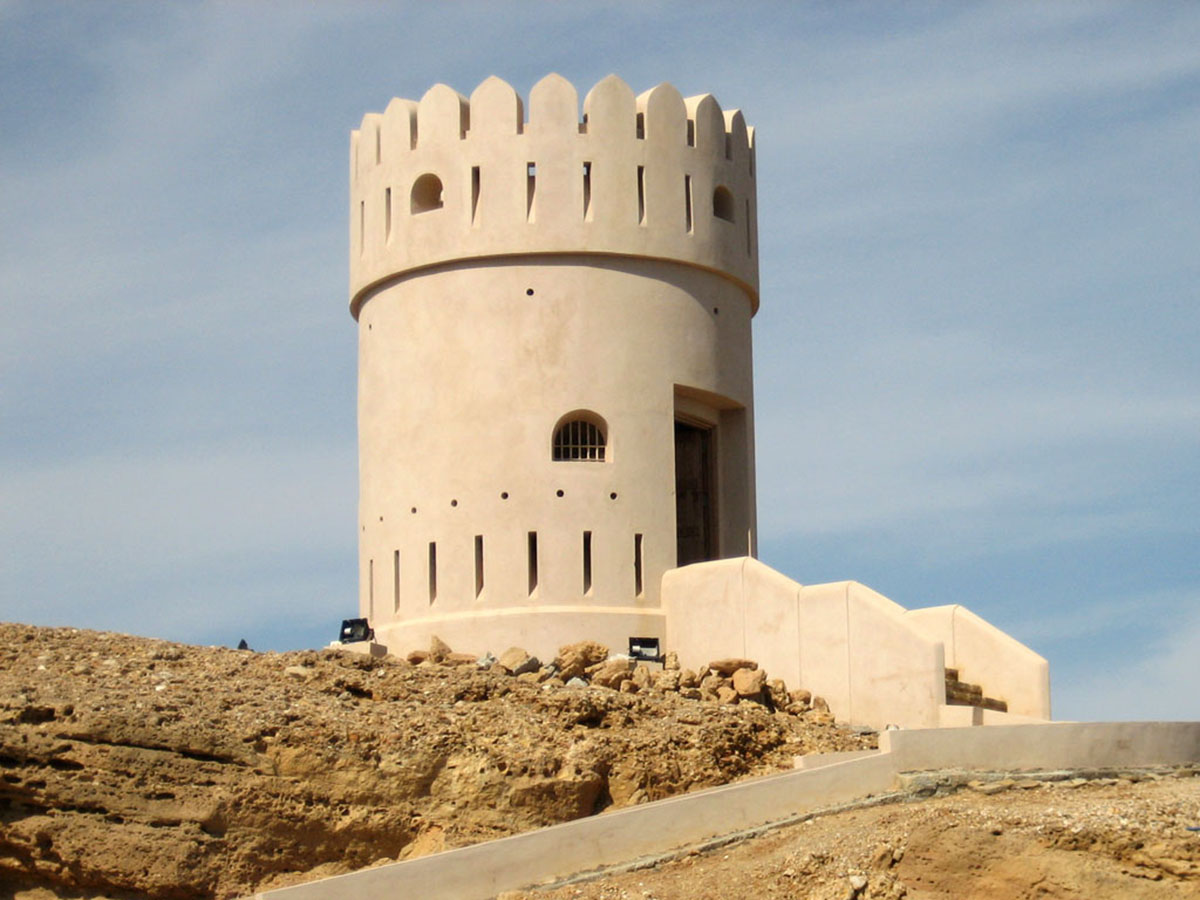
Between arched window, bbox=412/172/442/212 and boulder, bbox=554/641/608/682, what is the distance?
6.43 meters

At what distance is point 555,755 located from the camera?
2241 centimetres

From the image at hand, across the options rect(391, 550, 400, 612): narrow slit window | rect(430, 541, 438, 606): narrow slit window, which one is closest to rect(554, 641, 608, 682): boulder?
rect(430, 541, 438, 606): narrow slit window

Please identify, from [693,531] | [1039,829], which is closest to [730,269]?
[693,531]

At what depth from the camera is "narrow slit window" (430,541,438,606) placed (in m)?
28.9

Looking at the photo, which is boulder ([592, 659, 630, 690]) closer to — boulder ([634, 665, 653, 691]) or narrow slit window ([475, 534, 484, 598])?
boulder ([634, 665, 653, 691])

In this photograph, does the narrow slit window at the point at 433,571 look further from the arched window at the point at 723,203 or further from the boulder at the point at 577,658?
the arched window at the point at 723,203

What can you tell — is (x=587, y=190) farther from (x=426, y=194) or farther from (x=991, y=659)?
(x=991, y=659)

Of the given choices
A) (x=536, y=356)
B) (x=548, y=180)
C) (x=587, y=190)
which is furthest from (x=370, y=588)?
(x=587, y=190)

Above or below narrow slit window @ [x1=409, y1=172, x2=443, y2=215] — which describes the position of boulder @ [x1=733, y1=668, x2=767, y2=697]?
below

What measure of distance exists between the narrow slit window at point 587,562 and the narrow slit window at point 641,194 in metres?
4.06

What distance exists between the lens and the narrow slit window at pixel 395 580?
1155 inches

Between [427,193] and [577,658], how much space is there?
7.04 m

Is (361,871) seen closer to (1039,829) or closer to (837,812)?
(837,812)

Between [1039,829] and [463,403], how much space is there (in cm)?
1116
